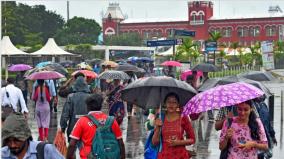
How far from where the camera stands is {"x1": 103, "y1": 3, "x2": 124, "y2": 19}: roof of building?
9981cm

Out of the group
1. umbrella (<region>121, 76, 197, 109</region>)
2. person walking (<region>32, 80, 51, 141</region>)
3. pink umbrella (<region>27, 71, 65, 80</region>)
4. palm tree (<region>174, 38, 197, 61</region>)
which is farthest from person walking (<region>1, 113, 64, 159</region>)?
palm tree (<region>174, 38, 197, 61</region>)

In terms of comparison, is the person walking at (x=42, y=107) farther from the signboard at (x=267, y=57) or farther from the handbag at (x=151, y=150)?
the signboard at (x=267, y=57)

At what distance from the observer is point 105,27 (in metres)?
99.4

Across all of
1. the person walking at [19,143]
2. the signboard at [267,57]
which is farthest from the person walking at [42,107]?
the person walking at [19,143]

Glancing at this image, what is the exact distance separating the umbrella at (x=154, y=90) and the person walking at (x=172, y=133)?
67 cm

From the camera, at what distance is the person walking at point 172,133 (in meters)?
5.62

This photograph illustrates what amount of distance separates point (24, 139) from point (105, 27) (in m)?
96.2

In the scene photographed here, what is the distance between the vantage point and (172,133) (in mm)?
5645

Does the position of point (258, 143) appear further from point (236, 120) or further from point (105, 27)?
point (105, 27)

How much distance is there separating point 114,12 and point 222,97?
95730 mm

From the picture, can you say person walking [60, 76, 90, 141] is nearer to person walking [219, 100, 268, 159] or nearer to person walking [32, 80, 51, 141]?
person walking [219, 100, 268, 159]

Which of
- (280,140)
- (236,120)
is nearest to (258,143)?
(236,120)

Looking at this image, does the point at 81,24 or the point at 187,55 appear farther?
the point at 81,24

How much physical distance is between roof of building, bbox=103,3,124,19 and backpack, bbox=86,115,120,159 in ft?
309
